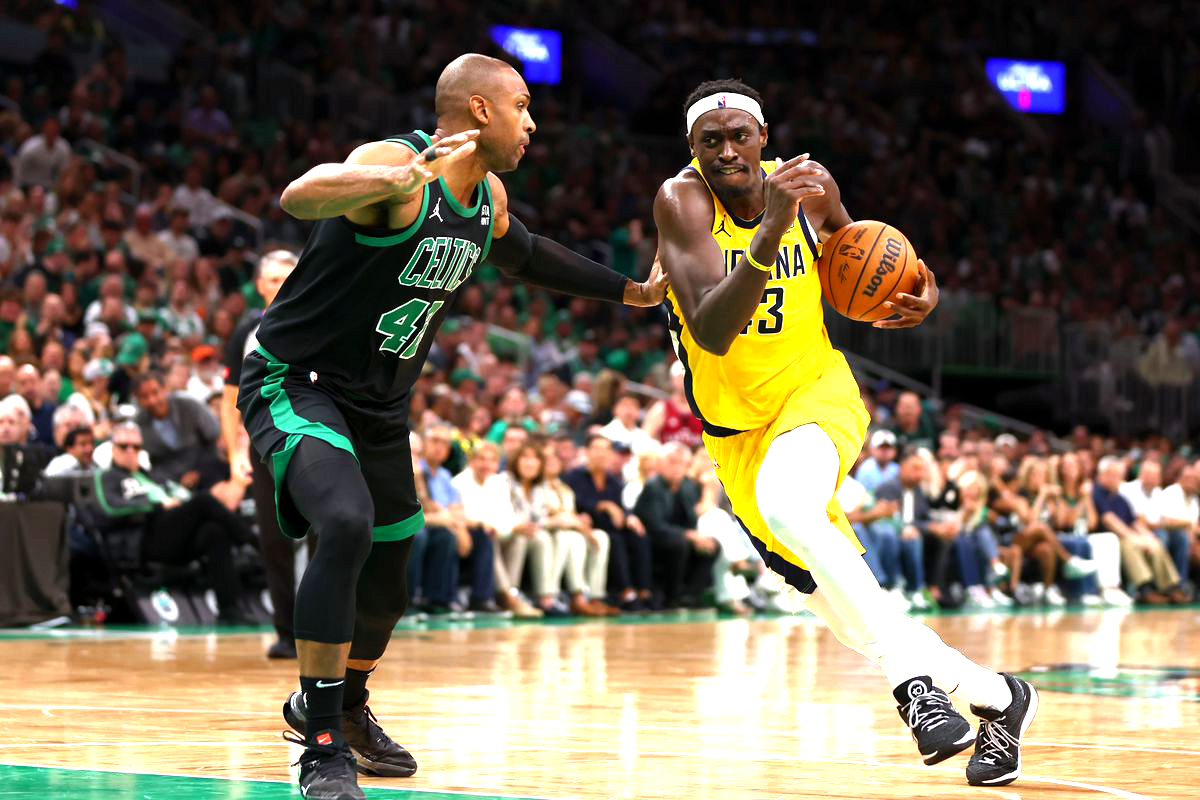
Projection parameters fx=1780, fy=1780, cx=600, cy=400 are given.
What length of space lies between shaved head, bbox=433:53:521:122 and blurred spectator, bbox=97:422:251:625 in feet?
21.9

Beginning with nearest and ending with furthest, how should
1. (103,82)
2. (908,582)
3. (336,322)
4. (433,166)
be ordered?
(433,166), (336,322), (908,582), (103,82)

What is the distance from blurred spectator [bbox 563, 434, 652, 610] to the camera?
45.3 feet

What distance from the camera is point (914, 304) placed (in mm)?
5324

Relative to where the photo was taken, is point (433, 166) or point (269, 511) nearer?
point (433, 166)

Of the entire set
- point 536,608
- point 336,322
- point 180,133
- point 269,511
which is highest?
point 180,133

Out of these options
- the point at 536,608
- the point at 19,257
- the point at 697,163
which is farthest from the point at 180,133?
the point at 697,163

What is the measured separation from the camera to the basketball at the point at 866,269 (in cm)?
529

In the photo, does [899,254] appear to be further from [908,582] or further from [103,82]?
[103,82]

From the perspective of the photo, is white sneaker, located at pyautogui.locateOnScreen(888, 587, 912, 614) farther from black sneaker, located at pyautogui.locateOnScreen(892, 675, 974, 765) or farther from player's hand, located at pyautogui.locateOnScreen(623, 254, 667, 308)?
black sneaker, located at pyautogui.locateOnScreen(892, 675, 974, 765)

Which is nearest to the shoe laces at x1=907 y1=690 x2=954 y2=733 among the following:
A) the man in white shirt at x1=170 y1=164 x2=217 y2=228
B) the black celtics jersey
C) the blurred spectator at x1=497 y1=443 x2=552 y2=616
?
the black celtics jersey

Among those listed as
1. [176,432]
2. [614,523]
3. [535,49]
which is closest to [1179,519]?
[614,523]

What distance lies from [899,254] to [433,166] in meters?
1.59

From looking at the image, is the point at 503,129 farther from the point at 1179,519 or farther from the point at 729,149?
the point at 1179,519

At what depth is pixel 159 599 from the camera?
37.7 feet
